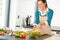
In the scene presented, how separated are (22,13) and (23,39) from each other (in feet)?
6.09

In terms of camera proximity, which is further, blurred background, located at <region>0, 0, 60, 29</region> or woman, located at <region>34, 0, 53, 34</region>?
blurred background, located at <region>0, 0, 60, 29</region>

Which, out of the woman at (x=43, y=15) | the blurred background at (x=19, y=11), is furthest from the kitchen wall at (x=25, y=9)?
the woman at (x=43, y=15)

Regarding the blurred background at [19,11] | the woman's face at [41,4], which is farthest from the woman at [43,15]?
the blurred background at [19,11]

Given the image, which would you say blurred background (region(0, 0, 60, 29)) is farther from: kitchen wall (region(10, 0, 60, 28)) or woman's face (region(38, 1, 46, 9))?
woman's face (region(38, 1, 46, 9))

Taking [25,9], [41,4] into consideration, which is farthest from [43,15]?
[25,9]

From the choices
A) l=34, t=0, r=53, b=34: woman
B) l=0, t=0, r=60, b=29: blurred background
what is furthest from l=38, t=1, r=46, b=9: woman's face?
l=0, t=0, r=60, b=29: blurred background

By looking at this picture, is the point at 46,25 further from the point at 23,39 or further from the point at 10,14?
→ the point at 10,14

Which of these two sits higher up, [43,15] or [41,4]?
[41,4]

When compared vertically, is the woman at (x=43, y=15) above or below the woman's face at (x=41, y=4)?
below

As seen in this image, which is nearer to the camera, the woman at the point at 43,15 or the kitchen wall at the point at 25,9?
the woman at the point at 43,15

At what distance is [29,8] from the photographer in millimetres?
3426

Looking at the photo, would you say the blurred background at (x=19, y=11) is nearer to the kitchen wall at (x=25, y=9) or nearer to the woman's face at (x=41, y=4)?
the kitchen wall at (x=25, y=9)

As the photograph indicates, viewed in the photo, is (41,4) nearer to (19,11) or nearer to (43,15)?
(43,15)

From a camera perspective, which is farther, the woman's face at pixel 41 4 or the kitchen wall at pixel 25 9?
the kitchen wall at pixel 25 9
